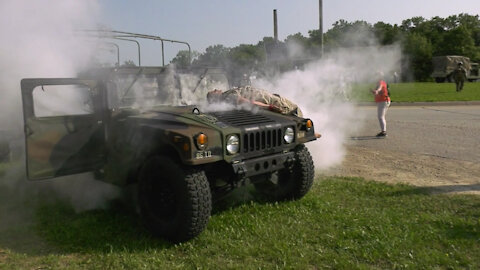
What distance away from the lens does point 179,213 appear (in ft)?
13.2

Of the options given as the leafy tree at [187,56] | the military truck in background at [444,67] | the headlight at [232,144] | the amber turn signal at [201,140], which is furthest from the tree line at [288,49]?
the military truck in background at [444,67]

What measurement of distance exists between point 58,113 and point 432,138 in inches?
295

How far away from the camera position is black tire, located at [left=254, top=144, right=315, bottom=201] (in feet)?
16.6

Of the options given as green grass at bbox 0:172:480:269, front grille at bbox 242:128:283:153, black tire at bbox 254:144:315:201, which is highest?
front grille at bbox 242:128:283:153

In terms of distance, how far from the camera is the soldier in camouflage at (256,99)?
5.32 meters

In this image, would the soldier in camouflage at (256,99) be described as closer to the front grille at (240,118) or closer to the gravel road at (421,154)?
the front grille at (240,118)

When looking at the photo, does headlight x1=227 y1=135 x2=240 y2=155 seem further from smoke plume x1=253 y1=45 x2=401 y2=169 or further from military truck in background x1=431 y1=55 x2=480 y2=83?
military truck in background x1=431 y1=55 x2=480 y2=83

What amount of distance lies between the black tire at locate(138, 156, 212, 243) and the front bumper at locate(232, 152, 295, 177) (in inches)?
13.4

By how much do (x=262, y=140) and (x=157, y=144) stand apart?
3.28 feet

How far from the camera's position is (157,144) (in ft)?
13.7

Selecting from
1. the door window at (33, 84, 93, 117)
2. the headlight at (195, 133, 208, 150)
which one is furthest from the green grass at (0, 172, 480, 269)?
the door window at (33, 84, 93, 117)

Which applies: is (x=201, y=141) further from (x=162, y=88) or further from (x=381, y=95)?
(x=381, y=95)

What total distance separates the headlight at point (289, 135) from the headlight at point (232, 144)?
26.0 inches

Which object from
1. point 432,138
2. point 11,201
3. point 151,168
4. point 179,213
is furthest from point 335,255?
point 432,138
